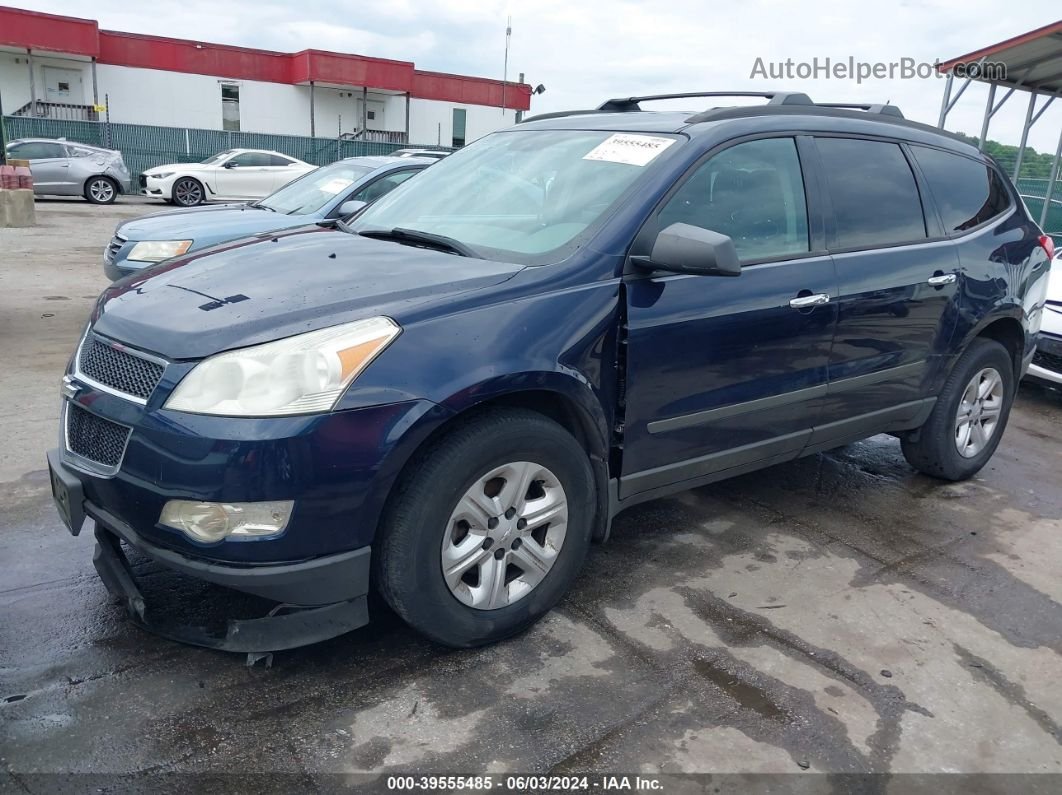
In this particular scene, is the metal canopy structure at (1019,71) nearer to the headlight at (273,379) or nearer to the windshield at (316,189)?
the windshield at (316,189)

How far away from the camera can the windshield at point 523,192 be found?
3.22 metres

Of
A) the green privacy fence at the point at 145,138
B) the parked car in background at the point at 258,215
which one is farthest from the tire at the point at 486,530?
the green privacy fence at the point at 145,138

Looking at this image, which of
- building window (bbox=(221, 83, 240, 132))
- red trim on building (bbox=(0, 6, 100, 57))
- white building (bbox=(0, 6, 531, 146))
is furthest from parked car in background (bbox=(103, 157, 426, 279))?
building window (bbox=(221, 83, 240, 132))

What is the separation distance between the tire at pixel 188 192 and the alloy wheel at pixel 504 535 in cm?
1986

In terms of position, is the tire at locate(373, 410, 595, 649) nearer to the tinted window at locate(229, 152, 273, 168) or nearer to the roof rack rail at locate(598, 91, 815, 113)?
the roof rack rail at locate(598, 91, 815, 113)

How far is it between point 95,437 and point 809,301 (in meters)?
2.68

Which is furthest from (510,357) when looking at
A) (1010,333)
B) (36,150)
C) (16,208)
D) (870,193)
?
(36,150)

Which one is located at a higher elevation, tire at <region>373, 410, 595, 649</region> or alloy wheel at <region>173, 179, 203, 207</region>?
tire at <region>373, 410, 595, 649</region>

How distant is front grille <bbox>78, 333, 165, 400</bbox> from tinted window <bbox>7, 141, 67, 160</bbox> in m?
19.9

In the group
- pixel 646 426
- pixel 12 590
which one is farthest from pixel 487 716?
pixel 12 590

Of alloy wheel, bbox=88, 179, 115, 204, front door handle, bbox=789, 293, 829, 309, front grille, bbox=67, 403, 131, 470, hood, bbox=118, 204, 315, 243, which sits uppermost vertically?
front door handle, bbox=789, 293, 829, 309

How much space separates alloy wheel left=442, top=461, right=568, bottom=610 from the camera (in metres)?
2.75

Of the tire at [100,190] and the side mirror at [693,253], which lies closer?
the side mirror at [693,253]

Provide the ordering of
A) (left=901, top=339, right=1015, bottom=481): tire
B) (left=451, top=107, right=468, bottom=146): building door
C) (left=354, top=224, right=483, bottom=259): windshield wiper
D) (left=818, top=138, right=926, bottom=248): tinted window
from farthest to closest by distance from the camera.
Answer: (left=451, top=107, right=468, bottom=146): building door, (left=901, top=339, right=1015, bottom=481): tire, (left=818, top=138, right=926, bottom=248): tinted window, (left=354, top=224, right=483, bottom=259): windshield wiper
